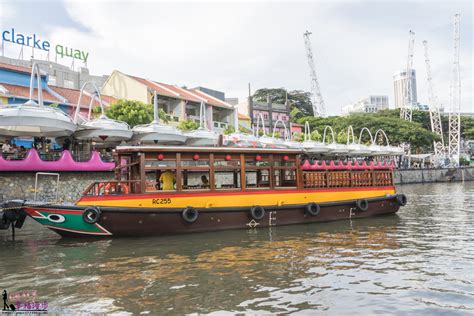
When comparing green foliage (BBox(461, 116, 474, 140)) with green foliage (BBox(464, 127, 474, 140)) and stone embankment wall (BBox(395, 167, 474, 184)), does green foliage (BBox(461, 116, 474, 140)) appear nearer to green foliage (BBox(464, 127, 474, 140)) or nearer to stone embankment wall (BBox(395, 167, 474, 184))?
green foliage (BBox(464, 127, 474, 140))

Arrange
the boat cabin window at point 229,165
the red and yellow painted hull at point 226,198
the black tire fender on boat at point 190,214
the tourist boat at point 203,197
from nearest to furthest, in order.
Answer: the tourist boat at point 203,197 < the red and yellow painted hull at point 226,198 < the black tire fender on boat at point 190,214 < the boat cabin window at point 229,165

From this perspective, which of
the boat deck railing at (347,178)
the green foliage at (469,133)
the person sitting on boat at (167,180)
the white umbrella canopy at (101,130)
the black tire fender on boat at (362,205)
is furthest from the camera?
the green foliage at (469,133)

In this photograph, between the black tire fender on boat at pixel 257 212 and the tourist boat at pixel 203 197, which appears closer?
the tourist boat at pixel 203 197

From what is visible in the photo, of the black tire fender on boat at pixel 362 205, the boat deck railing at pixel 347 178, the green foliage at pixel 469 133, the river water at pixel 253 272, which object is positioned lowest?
the river water at pixel 253 272

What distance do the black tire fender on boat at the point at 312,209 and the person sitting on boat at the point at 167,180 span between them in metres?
3.98

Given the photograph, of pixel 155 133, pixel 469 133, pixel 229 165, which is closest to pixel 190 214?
pixel 229 165

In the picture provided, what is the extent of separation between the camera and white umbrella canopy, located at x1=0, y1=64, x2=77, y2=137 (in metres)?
11.8

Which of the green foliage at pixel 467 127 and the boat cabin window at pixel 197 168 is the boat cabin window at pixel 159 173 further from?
the green foliage at pixel 467 127

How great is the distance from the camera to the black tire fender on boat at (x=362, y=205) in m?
12.0

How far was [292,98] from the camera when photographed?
2269 inches

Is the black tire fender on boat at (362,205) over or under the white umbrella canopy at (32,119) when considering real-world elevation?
under

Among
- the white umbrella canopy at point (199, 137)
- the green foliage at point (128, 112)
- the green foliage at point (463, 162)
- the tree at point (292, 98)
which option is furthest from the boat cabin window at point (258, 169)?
the green foliage at point (463, 162)

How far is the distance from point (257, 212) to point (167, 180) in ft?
8.23

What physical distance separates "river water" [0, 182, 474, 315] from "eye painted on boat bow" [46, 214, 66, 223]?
0.54 meters
